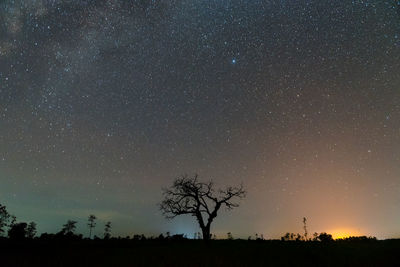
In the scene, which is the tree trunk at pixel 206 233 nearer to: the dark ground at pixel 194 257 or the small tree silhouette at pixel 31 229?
the dark ground at pixel 194 257

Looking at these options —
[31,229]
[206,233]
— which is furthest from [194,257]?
[31,229]

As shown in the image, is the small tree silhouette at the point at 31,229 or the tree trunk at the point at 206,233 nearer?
the tree trunk at the point at 206,233

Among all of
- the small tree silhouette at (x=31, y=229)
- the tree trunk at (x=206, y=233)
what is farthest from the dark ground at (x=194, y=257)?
the small tree silhouette at (x=31, y=229)

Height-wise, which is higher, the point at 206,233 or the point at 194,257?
the point at 206,233

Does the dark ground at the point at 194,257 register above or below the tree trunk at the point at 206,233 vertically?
below

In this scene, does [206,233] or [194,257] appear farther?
[206,233]

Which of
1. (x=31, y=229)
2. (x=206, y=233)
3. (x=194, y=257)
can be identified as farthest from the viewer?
(x=31, y=229)

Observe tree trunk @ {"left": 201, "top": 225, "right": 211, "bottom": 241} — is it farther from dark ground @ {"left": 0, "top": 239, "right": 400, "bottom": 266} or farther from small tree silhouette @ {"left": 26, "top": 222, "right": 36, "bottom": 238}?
small tree silhouette @ {"left": 26, "top": 222, "right": 36, "bottom": 238}

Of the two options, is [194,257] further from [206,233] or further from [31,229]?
[31,229]

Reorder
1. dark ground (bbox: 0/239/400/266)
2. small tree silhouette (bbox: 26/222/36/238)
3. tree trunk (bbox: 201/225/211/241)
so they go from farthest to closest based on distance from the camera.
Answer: small tree silhouette (bbox: 26/222/36/238) < tree trunk (bbox: 201/225/211/241) < dark ground (bbox: 0/239/400/266)

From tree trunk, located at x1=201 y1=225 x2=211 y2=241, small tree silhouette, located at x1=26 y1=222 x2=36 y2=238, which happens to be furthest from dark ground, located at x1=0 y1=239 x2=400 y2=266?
small tree silhouette, located at x1=26 y1=222 x2=36 y2=238

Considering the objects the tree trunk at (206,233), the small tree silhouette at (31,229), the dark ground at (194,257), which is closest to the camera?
the dark ground at (194,257)

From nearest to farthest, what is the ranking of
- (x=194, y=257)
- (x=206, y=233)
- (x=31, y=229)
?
(x=194, y=257)
(x=206, y=233)
(x=31, y=229)

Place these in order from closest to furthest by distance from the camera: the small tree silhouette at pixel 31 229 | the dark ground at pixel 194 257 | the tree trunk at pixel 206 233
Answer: the dark ground at pixel 194 257 → the tree trunk at pixel 206 233 → the small tree silhouette at pixel 31 229
